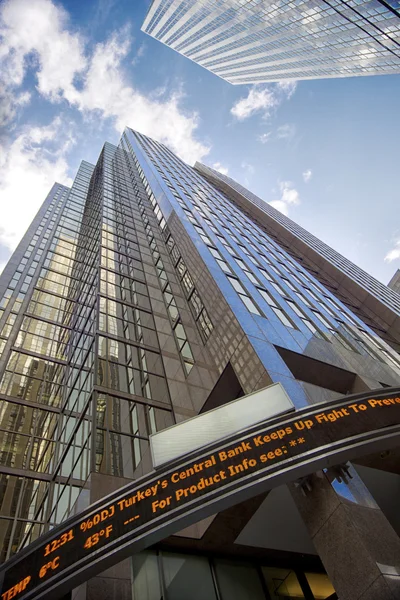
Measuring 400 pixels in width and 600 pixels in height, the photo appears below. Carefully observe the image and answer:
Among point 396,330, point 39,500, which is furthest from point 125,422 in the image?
point 396,330

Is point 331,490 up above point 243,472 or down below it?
below

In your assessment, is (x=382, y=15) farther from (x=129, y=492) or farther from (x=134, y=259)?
(x=129, y=492)

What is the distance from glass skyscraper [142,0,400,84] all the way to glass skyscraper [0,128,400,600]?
22632 millimetres

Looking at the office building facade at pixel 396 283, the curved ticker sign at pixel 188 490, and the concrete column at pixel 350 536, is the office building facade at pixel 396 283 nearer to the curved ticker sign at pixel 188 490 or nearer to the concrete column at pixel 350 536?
the concrete column at pixel 350 536

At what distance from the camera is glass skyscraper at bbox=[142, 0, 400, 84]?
37625 mm

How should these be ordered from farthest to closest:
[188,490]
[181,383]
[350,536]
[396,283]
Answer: [396,283] → [181,383] → [350,536] → [188,490]

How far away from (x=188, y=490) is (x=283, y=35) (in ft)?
198

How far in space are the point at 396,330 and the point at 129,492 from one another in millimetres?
50166

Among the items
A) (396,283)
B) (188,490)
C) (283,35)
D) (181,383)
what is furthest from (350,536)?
(396,283)

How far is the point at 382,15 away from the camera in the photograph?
34094mm

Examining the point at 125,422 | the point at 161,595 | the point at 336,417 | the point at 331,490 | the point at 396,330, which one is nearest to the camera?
the point at 336,417

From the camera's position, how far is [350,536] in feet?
30.1

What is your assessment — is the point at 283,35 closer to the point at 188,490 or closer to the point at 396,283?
the point at 188,490

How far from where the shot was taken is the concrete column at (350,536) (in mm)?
8305
